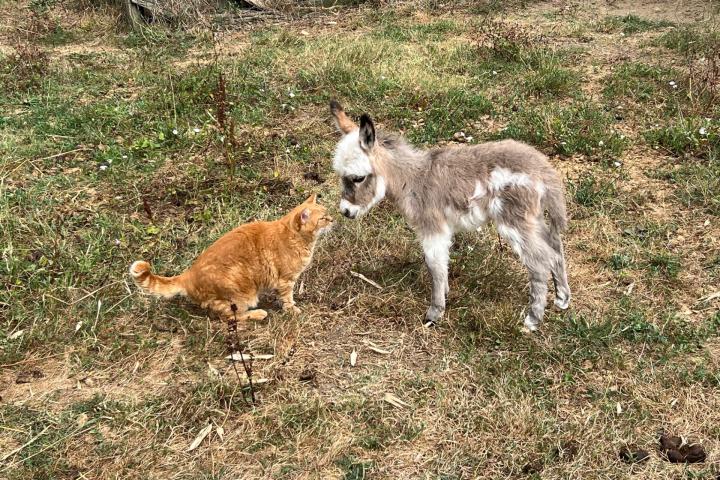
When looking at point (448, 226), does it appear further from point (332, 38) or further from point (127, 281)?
point (332, 38)

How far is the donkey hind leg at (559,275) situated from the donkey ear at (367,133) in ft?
4.94

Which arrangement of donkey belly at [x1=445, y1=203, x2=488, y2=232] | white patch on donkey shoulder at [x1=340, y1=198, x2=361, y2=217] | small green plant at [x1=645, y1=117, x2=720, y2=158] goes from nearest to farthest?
donkey belly at [x1=445, y1=203, x2=488, y2=232] → white patch on donkey shoulder at [x1=340, y1=198, x2=361, y2=217] → small green plant at [x1=645, y1=117, x2=720, y2=158]

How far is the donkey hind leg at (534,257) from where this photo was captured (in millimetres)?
4156

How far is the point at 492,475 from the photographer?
337 cm

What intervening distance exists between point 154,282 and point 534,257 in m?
2.79

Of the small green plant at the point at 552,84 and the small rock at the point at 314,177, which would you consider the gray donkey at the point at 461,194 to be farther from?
the small green plant at the point at 552,84

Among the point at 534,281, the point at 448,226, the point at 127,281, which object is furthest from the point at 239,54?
the point at 534,281

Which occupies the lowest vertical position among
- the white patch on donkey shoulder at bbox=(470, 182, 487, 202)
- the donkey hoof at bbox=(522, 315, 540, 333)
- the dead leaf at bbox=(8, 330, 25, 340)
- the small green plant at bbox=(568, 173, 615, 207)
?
the donkey hoof at bbox=(522, 315, 540, 333)

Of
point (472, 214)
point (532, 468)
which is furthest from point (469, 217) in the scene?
point (532, 468)

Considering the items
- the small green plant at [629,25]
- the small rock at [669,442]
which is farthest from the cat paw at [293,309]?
the small green plant at [629,25]

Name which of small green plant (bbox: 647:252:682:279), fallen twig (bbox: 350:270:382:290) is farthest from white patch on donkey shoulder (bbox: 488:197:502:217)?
small green plant (bbox: 647:252:682:279)

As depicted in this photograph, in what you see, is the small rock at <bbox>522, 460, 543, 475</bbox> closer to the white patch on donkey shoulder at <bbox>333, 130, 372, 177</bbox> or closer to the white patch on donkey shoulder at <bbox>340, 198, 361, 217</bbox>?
the white patch on donkey shoulder at <bbox>340, 198, 361, 217</bbox>

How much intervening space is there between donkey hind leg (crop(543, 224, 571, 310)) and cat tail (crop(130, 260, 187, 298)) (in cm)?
285

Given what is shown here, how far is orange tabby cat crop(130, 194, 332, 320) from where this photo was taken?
13.9 ft
